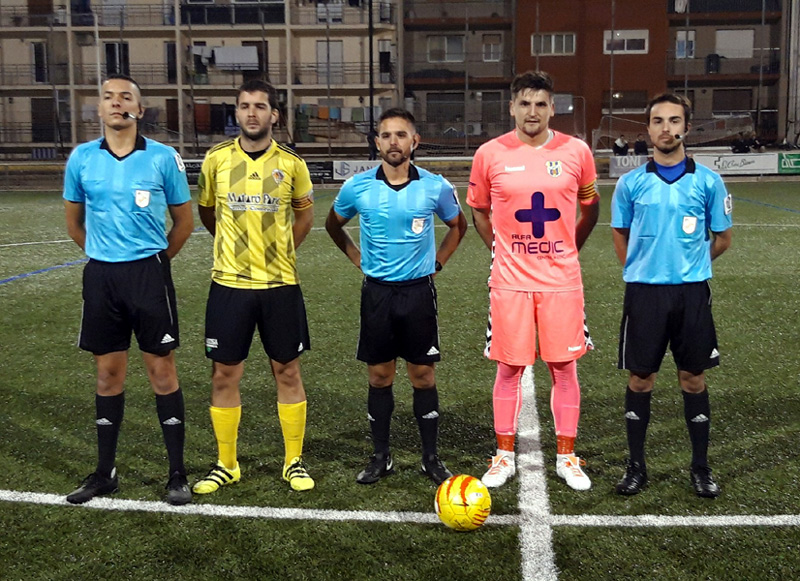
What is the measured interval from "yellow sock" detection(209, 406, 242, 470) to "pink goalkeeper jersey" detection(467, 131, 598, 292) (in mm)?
1639

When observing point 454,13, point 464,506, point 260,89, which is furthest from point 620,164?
point 464,506

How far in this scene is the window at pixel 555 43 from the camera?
45062 millimetres

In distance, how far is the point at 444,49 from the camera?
153 feet

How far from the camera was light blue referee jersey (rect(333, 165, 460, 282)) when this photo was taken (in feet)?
15.4

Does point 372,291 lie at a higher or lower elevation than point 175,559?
higher

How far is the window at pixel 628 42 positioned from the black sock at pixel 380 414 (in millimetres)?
43321

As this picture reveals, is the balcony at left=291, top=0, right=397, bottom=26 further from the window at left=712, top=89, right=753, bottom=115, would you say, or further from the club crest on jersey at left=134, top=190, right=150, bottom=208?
the club crest on jersey at left=134, top=190, right=150, bottom=208

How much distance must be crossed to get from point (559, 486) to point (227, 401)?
1885mm

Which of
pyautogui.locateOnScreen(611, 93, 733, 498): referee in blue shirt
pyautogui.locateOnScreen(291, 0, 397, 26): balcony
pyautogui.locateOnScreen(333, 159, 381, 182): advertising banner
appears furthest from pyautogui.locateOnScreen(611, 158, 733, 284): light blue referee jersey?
pyautogui.locateOnScreen(291, 0, 397, 26): balcony

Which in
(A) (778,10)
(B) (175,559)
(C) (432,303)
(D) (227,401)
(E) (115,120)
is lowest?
(B) (175,559)

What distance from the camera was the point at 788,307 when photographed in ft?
31.1

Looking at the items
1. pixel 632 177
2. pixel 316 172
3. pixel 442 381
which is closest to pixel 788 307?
pixel 442 381

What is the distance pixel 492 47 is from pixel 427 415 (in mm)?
44055

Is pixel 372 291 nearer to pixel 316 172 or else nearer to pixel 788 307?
pixel 788 307
